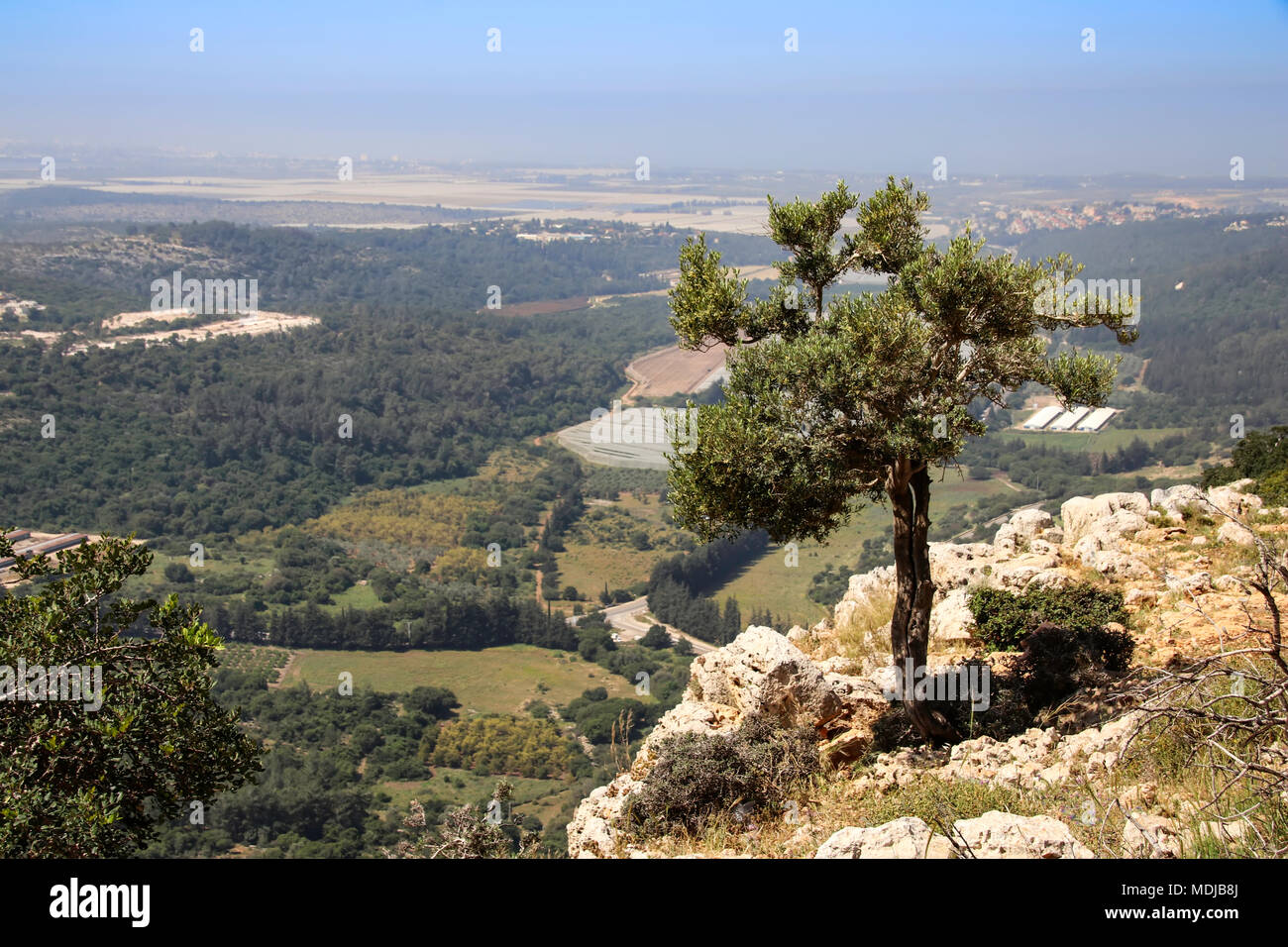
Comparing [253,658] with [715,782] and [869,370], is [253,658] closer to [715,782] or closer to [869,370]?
[715,782]

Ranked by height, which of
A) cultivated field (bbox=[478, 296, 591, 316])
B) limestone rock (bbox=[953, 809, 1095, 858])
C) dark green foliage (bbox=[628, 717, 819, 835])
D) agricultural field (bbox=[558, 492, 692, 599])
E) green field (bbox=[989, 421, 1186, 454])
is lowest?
agricultural field (bbox=[558, 492, 692, 599])

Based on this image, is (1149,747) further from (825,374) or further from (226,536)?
(226,536)

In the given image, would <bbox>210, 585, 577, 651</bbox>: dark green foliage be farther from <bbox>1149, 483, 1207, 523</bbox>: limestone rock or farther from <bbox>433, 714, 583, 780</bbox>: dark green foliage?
<bbox>1149, 483, 1207, 523</bbox>: limestone rock

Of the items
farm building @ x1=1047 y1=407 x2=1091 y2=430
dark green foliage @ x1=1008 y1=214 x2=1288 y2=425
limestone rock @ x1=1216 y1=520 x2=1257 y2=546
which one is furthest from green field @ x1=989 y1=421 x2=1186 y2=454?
limestone rock @ x1=1216 y1=520 x2=1257 y2=546

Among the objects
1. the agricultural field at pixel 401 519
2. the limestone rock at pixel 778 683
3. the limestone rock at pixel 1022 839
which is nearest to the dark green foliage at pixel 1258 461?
the limestone rock at pixel 778 683

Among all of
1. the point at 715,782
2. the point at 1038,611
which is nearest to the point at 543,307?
the point at 1038,611

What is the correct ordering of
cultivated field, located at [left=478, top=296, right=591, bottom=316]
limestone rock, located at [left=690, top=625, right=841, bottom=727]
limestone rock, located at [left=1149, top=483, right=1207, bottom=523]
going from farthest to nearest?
cultivated field, located at [left=478, top=296, right=591, bottom=316], limestone rock, located at [left=1149, top=483, right=1207, bottom=523], limestone rock, located at [left=690, top=625, right=841, bottom=727]
